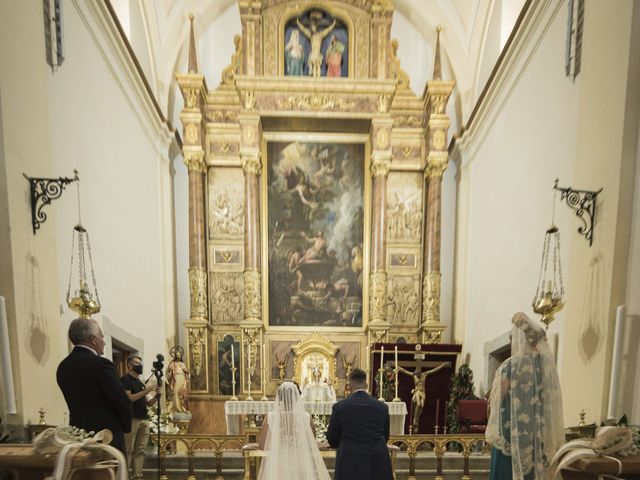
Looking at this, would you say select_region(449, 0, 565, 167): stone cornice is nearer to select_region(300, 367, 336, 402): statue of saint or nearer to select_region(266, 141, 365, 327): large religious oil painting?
select_region(266, 141, 365, 327): large religious oil painting

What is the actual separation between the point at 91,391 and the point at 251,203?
23.3 ft

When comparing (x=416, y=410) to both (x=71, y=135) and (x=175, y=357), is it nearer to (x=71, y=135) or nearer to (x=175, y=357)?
(x=175, y=357)

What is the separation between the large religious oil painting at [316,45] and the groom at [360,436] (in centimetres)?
846

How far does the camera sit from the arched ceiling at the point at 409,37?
9984 millimetres

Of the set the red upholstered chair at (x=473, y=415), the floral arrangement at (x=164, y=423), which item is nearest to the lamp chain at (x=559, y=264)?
the red upholstered chair at (x=473, y=415)

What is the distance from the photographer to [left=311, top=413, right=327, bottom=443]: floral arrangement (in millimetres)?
6589

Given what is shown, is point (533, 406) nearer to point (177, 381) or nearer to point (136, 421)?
point (136, 421)

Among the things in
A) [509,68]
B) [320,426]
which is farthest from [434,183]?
[320,426]

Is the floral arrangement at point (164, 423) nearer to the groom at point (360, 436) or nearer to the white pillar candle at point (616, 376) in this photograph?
the groom at point (360, 436)

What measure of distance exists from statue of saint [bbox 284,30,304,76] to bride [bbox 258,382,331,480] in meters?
7.94

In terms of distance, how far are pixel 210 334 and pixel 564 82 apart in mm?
7937

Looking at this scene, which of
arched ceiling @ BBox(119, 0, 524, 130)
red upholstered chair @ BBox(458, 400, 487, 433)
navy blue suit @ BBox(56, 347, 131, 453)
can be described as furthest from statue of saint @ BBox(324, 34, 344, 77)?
navy blue suit @ BBox(56, 347, 131, 453)

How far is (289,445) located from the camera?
4715mm

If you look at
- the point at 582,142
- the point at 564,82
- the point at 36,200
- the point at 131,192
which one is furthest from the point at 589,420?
the point at 131,192
